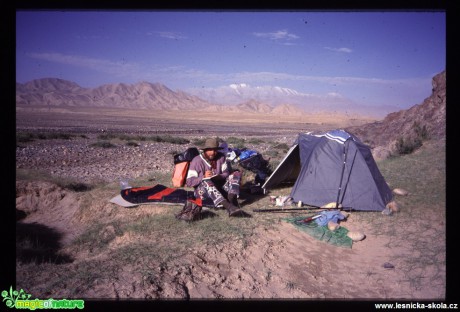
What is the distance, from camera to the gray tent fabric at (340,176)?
24.7 ft

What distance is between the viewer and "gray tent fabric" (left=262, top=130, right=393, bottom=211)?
7.54m

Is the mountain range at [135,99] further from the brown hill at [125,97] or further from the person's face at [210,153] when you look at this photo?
the person's face at [210,153]

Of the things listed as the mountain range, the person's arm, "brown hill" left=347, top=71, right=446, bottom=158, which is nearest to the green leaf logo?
the person's arm

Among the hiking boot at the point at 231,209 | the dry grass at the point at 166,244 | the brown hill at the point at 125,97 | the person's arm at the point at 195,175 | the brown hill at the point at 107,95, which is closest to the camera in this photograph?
the dry grass at the point at 166,244

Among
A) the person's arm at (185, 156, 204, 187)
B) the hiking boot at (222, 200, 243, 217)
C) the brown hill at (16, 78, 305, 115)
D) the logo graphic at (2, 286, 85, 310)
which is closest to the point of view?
the logo graphic at (2, 286, 85, 310)

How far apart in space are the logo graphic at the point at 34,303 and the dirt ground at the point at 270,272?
0.11 metres

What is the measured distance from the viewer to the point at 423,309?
13.0ft

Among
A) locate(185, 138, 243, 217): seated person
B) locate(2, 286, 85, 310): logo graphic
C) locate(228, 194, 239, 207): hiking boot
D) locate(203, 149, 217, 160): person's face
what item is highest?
locate(203, 149, 217, 160): person's face

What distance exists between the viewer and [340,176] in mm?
7758

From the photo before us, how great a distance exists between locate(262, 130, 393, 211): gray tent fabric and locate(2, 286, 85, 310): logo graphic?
18.5 ft

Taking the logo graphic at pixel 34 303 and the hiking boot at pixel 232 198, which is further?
the hiking boot at pixel 232 198

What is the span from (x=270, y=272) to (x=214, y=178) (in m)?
2.64

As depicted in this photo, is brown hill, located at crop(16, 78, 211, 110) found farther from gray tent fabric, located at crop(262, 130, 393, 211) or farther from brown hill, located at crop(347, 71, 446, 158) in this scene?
gray tent fabric, located at crop(262, 130, 393, 211)
